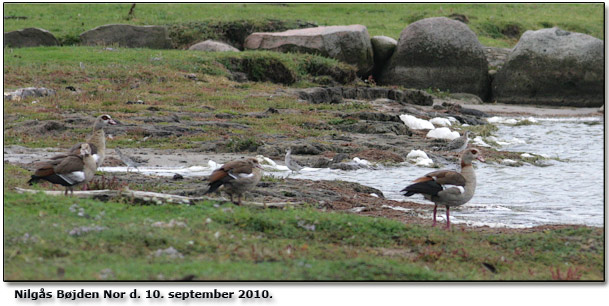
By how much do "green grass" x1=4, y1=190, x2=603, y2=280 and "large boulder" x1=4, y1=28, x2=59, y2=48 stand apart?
25267 millimetres

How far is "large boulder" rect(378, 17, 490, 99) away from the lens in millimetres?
38062

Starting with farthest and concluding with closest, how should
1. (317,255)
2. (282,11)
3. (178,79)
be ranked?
(282,11) → (178,79) → (317,255)

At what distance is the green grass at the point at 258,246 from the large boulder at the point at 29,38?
25.3 meters

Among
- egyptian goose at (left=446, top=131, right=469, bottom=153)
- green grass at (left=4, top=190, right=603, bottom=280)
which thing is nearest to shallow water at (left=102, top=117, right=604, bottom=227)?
egyptian goose at (left=446, top=131, right=469, bottom=153)

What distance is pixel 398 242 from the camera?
10031 millimetres

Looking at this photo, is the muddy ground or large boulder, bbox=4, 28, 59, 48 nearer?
the muddy ground

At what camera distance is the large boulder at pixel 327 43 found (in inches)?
1394

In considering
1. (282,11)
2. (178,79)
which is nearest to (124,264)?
(178,79)

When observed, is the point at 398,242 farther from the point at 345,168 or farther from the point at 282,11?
the point at 282,11

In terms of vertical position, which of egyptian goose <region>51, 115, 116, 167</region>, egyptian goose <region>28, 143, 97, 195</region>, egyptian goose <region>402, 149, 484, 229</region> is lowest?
egyptian goose <region>402, 149, 484, 229</region>

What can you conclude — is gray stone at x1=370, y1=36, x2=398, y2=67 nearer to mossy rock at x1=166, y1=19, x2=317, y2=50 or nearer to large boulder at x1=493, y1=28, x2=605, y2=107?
mossy rock at x1=166, y1=19, x2=317, y2=50

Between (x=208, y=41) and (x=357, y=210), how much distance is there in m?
25.3

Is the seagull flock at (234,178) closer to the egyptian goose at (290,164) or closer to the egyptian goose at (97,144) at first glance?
the egyptian goose at (97,144)

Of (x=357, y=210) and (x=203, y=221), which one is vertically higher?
(x=203, y=221)
